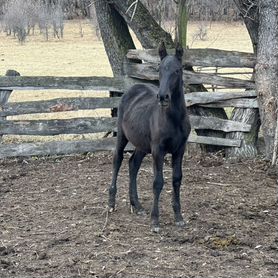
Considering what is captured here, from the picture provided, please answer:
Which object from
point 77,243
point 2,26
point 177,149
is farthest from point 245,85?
point 2,26

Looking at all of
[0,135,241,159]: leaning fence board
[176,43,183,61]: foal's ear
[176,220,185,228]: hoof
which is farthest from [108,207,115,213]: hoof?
[0,135,241,159]: leaning fence board

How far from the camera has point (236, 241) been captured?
611 cm

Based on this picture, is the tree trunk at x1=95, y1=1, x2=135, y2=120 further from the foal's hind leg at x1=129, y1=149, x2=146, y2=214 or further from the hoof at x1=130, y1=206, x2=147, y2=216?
the hoof at x1=130, y1=206, x2=147, y2=216

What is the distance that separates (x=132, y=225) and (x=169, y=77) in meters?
1.79

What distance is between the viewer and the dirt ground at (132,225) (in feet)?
17.9

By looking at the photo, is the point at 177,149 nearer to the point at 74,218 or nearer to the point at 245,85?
the point at 74,218

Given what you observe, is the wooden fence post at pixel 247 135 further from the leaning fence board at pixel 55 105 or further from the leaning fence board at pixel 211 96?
the leaning fence board at pixel 55 105

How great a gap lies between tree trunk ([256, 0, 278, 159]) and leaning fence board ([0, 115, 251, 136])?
1.62 feet

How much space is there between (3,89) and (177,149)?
182 inches

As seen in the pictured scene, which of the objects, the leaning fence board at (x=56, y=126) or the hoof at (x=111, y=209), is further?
the leaning fence board at (x=56, y=126)

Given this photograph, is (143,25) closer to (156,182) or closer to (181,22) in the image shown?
(181,22)

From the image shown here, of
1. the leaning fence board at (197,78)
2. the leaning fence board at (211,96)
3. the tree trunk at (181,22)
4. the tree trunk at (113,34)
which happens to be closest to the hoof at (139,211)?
the leaning fence board at (211,96)

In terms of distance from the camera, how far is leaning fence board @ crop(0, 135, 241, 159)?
1015 centimetres

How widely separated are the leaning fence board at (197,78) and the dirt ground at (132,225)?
4.45 feet
